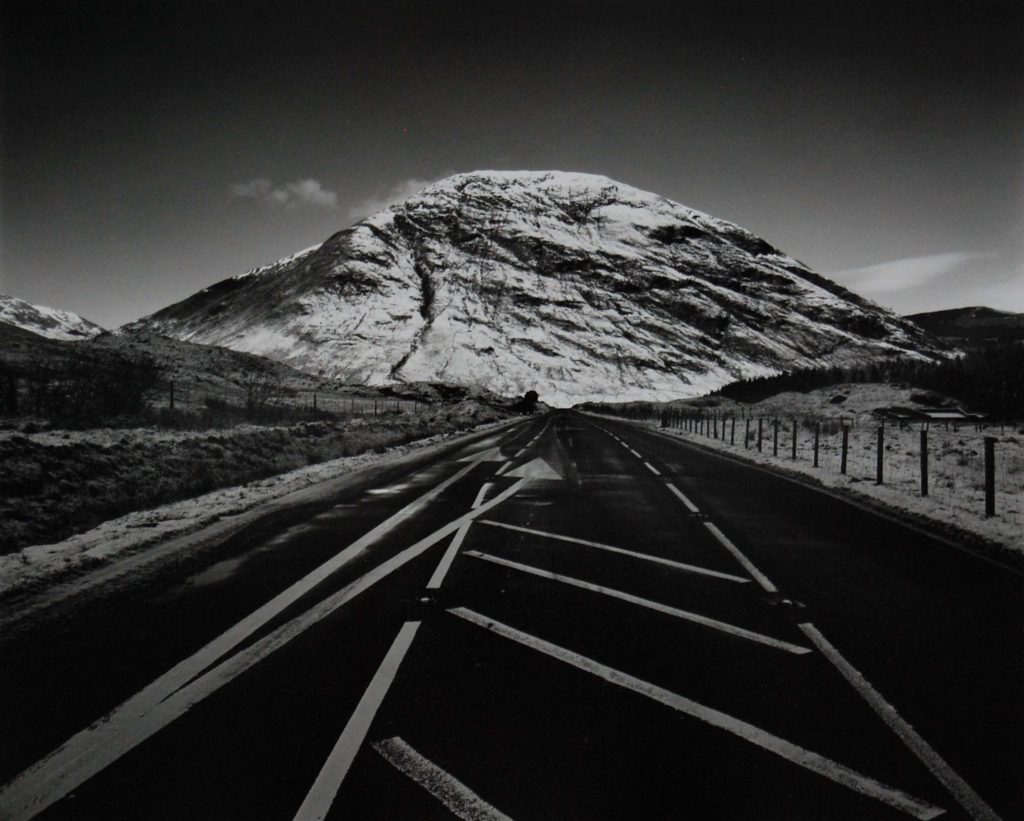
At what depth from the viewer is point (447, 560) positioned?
264 inches

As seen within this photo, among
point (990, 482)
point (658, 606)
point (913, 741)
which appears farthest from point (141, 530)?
point (990, 482)

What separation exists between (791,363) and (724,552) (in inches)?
8030

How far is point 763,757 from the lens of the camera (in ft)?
9.71

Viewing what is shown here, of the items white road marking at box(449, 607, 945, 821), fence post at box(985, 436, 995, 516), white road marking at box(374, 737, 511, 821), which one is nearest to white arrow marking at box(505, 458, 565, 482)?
fence post at box(985, 436, 995, 516)

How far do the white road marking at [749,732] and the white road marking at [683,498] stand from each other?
6.20m

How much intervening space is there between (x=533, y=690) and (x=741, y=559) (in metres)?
4.04

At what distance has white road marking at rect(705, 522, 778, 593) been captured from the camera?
5.80 meters

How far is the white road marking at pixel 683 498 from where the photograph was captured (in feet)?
32.7

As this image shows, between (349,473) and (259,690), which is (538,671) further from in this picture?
(349,473)

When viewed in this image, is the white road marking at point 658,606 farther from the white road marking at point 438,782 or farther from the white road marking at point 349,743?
the white road marking at point 438,782

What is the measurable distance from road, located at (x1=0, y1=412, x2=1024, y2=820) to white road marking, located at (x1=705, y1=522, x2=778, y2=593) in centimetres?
5

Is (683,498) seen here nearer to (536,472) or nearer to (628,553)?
(628,553)

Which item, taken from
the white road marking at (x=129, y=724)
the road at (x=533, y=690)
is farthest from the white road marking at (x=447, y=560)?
the white road marking at (x=129, y=724)

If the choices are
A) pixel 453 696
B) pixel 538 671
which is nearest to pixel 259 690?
pixel 453 696
